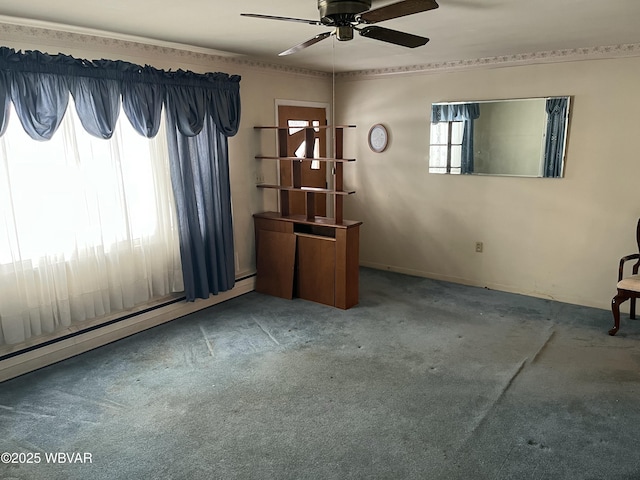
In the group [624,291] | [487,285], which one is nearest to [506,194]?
[487,285]

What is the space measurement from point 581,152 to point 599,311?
147 cm

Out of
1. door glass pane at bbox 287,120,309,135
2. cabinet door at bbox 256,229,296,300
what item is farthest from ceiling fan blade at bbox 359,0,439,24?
door glass pane at bbox 287,120,309,135

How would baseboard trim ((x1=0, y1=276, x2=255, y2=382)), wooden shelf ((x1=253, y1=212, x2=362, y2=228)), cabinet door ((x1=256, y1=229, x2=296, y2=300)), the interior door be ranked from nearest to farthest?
baseboard trim ((x1=0, y1=276, x2=255, y2=382)) < wooden shelf ((x1=253, y1=212, x2=362, y2=228)) < cabinet door ((x1=256, y1=229, x2=296, y2=300)) < the interior door

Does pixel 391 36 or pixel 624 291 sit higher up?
pixel 391 36

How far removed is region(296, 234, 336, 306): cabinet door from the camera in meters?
4.40

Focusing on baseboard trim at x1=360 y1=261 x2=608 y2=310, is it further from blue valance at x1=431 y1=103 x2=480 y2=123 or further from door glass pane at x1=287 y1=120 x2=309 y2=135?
door glass pane at x1=287 y1=120 x2=309 y2=135

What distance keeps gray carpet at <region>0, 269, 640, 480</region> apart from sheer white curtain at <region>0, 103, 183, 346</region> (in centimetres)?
40

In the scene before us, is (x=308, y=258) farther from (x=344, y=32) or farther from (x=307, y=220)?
(x=344, y=32)

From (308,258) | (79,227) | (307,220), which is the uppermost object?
(79,227)

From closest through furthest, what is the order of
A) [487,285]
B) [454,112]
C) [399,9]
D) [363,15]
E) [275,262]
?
[399,9]
[363,15]
[275,262]
[454,112]
[487,285]

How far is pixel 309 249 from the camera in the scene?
452cm

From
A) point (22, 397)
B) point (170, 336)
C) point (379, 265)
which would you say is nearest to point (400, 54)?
point (379, 265)

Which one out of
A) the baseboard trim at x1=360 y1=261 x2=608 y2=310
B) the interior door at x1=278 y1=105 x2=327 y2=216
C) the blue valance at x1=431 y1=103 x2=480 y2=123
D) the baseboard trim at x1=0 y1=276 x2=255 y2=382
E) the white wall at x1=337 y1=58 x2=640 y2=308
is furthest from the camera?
the interior door at x1=278 y1=105 x2=327 y2=216

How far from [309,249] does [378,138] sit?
1.78 m
